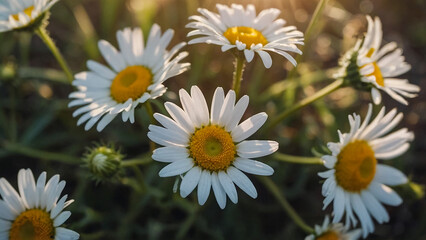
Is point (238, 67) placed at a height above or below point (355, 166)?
above

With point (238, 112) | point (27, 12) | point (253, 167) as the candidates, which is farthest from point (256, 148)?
point (27, 12)

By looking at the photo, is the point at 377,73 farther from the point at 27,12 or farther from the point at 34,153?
the point at 34,153

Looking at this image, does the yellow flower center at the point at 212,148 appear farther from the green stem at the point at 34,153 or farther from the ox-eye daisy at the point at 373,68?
the green stem at the point at 34,153

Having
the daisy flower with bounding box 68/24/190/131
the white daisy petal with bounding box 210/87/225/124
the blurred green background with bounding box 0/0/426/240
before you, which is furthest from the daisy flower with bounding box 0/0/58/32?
the white daisy petal with bounding box 210/87/225/124

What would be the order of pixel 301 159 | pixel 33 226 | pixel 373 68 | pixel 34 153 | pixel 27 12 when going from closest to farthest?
pixel 33 226
pixel 373 68
pixel 301 159
pixel 27 12
pixel 34 153

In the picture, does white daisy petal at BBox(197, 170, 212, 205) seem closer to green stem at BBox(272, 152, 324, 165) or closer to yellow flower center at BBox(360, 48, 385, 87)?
green stem at BBox(272, 152, 324, 165)

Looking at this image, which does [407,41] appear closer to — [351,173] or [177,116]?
[351,173]

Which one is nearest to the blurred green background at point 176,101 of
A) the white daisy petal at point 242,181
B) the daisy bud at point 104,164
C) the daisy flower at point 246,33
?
the daisy bud at point 104,164

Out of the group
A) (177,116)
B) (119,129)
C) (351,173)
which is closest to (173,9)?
(119,129)
